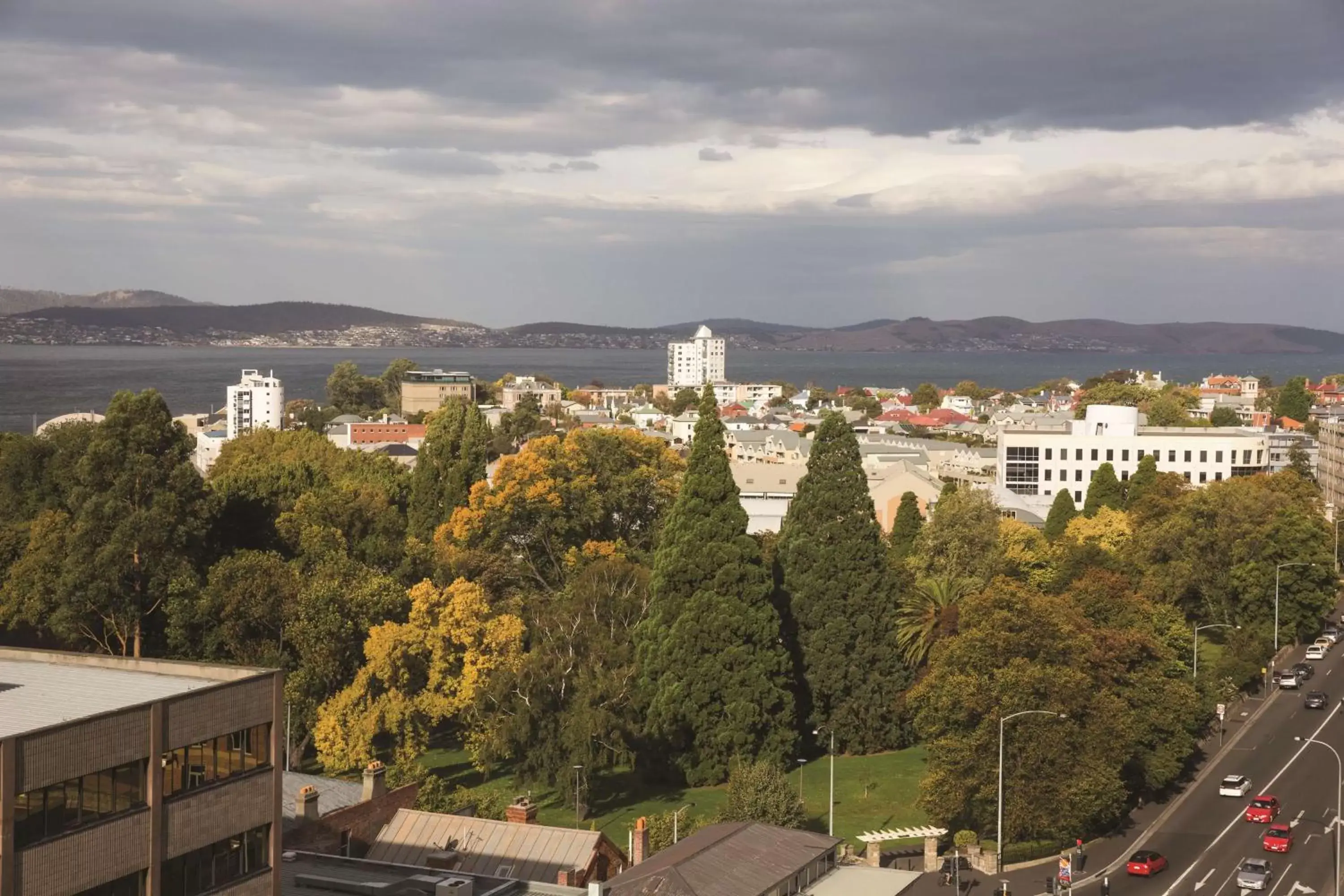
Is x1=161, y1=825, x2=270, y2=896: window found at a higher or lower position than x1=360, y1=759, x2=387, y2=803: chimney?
higher

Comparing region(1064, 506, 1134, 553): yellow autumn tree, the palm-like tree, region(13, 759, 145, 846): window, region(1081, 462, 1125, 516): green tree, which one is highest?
region(13, 759, 145, 846): window

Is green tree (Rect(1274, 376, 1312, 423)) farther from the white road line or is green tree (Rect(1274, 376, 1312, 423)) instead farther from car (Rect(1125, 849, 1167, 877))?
car (Rect(1125, 849, 1167, 877))

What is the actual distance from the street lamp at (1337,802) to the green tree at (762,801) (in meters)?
15.0

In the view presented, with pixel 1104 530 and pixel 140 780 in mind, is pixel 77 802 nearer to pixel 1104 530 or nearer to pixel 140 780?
pixel 140 780

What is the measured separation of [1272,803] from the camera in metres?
48.6

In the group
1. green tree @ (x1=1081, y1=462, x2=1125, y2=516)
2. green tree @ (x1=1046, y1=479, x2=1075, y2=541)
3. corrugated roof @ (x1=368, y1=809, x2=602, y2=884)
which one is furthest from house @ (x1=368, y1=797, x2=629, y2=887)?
green tree @ (x1=1081, y1=462, x2=1125, y2=516)

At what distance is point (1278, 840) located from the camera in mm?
44719

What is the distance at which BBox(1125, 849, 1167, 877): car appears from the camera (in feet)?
142

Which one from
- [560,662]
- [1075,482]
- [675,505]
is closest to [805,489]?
[675,505]

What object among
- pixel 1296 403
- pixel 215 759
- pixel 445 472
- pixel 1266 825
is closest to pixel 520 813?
pixel 215 759

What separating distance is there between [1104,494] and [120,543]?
205 ft

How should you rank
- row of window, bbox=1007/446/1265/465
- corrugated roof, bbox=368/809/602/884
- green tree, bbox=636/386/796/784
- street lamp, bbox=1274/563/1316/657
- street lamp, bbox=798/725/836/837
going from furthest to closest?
row of window, bbox=1007/446/1265/465, street lamp, bbox=1274/563/1316/657, green tree, bbox=636/386/796/784, street lamp, bbox=798/725/836/837, corrugated roof, bbox=368/809/602/884

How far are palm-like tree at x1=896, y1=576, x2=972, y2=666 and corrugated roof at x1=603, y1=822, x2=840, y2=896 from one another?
22.5 metres

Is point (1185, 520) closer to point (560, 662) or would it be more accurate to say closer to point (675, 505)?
point (675, 505)
